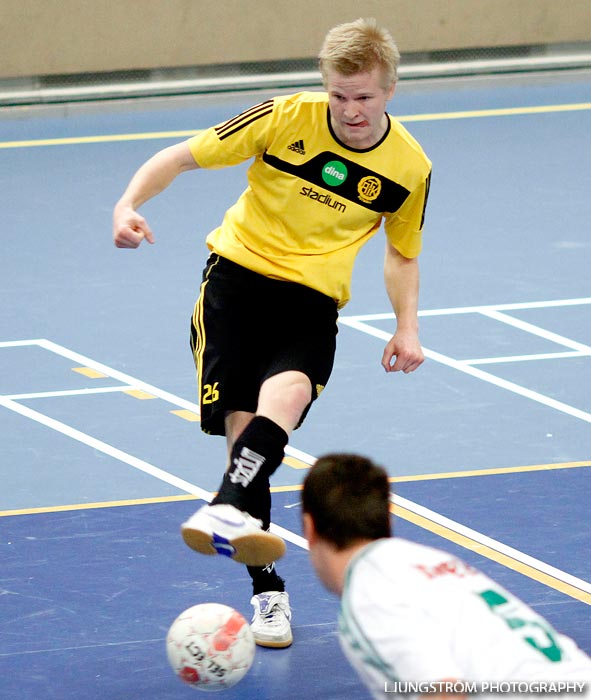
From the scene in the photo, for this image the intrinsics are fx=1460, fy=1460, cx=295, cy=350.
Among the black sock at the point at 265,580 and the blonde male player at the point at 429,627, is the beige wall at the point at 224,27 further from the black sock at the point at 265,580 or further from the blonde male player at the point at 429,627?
the blonde male player at the point at 429,627

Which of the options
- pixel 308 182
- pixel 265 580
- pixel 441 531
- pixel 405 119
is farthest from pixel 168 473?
pixel 405 119

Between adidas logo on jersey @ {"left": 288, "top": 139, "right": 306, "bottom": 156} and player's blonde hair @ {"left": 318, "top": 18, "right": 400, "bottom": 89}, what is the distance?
35 centimetres

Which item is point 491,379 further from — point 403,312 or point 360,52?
point 360,52

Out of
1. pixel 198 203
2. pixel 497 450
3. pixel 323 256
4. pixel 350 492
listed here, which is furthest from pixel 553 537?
pixel 198 203

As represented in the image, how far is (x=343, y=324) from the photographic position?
402 inches

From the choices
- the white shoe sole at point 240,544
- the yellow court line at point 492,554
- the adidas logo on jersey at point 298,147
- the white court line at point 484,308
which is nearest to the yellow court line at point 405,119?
the white court line at point 484,308

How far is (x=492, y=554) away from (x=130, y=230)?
2.49 metres

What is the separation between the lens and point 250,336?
589cm

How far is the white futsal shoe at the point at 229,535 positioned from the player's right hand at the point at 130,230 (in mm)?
1057

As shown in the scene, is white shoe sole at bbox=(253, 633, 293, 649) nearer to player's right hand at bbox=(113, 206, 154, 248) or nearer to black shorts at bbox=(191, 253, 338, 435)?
black shorts at bbox=(191, 253, 338, 435)

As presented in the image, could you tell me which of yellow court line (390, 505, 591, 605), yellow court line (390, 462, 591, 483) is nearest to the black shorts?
yellow court line (390, 505, 591, 605)

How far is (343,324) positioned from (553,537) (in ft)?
11.5

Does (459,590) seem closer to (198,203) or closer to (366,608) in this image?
(366,608)

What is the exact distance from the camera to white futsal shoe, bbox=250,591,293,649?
6039 mm
